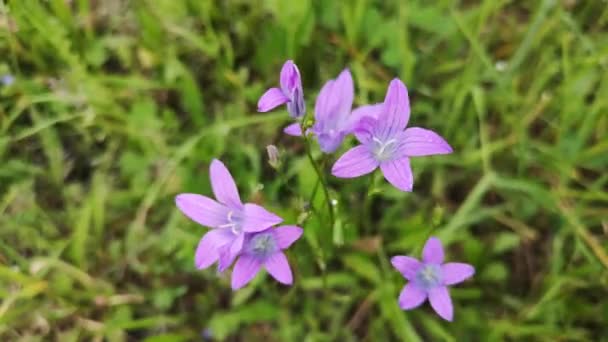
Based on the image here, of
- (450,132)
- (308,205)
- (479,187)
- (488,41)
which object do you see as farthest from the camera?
(488,41)

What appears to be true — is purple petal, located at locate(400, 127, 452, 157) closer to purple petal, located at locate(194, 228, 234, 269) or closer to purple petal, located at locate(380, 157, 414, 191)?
purple petal, located at locate(380, 157, 414, 191)

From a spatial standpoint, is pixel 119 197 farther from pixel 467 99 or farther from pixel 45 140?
pixel 467 99

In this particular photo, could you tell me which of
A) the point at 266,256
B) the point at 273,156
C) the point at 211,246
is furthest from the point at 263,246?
the point at 273,156

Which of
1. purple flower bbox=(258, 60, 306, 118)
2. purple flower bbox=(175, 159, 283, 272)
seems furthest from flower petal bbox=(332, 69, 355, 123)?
purple flower bbox=(175, 159, 283, 272)

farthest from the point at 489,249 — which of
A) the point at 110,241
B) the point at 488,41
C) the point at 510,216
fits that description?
the point at 110,241

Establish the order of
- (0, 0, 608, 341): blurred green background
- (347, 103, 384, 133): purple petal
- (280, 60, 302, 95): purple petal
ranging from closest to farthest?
1. (280, 60, 302, 95): purple petal
2. (347, 103, 384, 133): purple petal
3. (0, 0, 608, 341): blurred green background

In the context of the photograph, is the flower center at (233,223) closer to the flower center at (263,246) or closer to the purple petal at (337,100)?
the flower center at (263,246)

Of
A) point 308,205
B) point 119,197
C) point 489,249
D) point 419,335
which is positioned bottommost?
point 419,335
